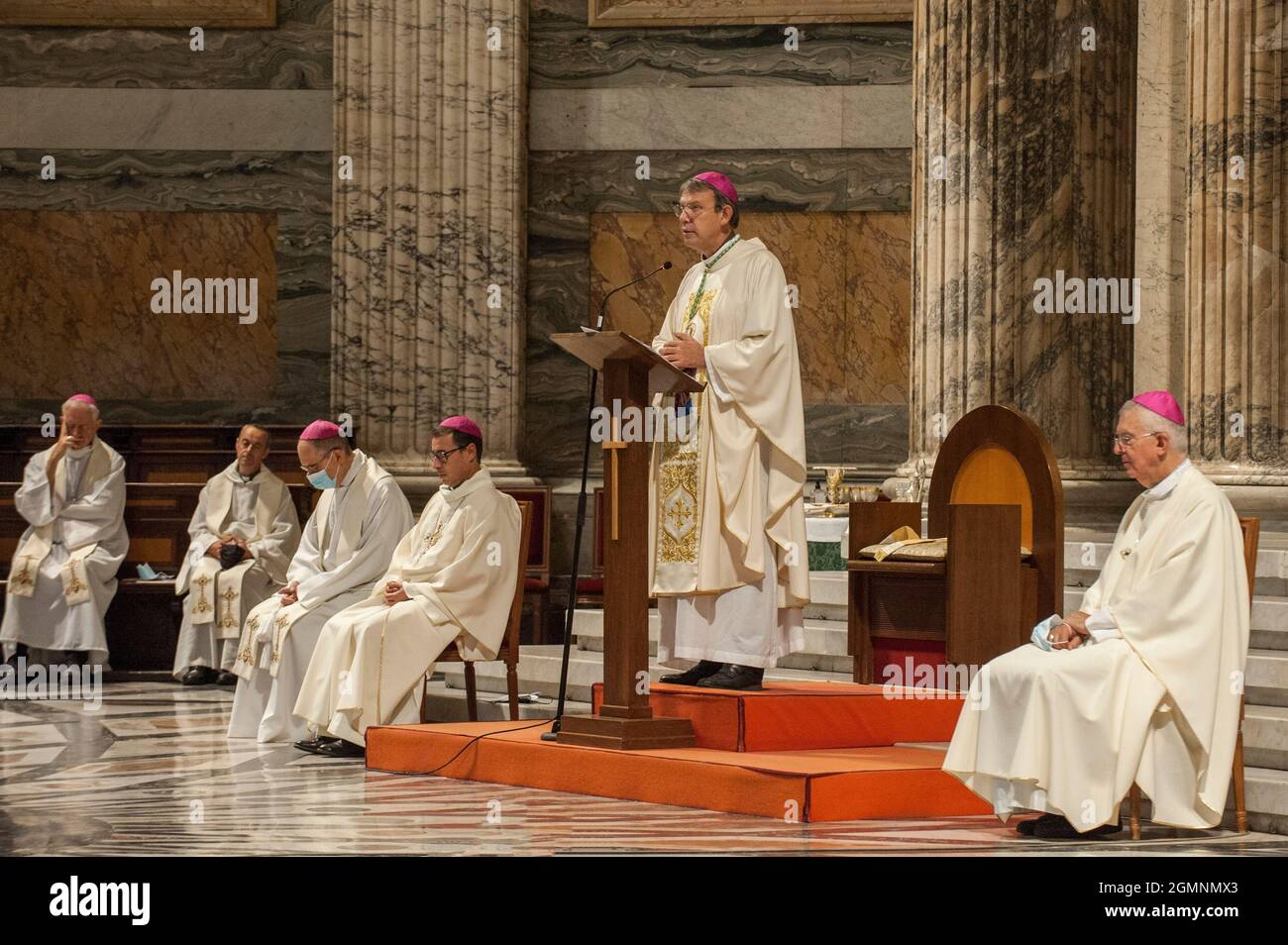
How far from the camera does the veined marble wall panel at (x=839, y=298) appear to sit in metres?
12.6

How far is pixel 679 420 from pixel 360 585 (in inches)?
107

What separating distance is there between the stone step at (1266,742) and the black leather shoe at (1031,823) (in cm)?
94

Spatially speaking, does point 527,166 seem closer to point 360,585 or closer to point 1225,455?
point 360,585

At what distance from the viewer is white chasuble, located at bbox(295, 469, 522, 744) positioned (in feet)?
25.6

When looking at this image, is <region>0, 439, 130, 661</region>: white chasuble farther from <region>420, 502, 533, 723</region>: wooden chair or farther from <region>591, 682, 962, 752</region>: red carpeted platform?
<region>591, 682, 962, 752</region>: red carpeted platform

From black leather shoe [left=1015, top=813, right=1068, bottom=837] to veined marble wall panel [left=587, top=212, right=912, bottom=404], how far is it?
7282 millimetres

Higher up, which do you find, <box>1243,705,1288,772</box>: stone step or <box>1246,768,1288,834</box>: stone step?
<box>1243,705,1288,772</box>: stone step

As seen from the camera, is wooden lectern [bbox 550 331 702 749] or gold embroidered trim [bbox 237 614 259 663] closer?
wooden lectern [bbox 550 331 702 749]

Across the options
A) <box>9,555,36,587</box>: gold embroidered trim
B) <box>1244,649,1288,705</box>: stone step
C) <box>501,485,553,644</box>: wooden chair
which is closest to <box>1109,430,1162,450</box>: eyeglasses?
<box>1244,649,1288,705</box>: stone step

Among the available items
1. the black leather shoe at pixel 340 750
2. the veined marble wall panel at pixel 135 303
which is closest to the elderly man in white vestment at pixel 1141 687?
the black leather shoe at pixel 340 750

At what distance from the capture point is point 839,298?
41.7 ft

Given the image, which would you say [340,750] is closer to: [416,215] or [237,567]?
[237,567]

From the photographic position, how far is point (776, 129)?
12.7 meters
